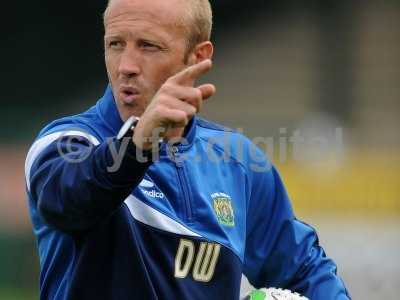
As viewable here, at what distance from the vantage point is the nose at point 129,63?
2979mm

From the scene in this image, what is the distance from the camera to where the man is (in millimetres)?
2553

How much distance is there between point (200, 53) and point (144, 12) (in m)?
0.41

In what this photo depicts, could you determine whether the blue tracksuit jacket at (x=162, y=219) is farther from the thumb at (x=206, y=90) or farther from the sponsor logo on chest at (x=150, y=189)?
the thumb at (x=206, y=90)

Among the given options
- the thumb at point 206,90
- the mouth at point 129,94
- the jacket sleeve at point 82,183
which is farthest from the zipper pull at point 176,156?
the thumb at point 206,90

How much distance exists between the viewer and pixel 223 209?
334 centimetres

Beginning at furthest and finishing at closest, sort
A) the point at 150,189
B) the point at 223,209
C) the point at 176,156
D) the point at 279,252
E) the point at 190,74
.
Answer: the point at 279,252 → the point at 223,209 → the point at 176,156 → the point at 150,189 → the point at 190,74

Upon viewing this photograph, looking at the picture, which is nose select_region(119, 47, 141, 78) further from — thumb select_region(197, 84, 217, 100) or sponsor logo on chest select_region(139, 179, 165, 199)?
thumb select_region(197, 84, 217, 100)

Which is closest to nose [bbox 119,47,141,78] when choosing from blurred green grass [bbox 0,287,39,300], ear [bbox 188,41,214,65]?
ear [bbox 188,41,214,65]

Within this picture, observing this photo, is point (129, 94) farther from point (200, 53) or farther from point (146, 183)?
point (200, 53)

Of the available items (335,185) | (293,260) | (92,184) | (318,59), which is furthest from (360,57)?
(92,184)

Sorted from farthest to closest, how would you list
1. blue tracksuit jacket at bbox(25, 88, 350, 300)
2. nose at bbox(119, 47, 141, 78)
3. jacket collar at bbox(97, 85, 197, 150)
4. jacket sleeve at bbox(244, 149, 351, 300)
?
jacket sleeve at bbox(244, 149, 351, 300)
jacket collar at bbox(97, 85, 197, 150)
nose at bbox(119, 47, 141, 78)
blue tracksuit jacket at bbox(25, 88, 350, 300)

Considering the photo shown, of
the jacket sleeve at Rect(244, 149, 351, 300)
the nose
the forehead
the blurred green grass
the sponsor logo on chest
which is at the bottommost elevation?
the blurred green grass

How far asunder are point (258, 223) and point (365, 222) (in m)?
4.05

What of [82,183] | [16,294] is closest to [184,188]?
[82,183]
